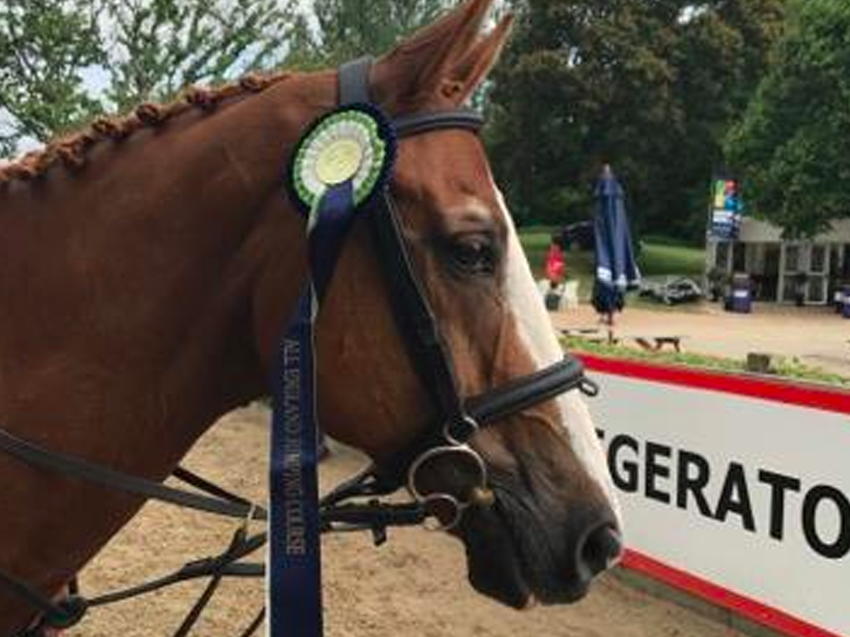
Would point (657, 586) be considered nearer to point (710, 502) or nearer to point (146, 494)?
point (710, 502)

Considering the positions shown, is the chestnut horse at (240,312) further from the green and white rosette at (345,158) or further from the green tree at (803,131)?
the green tree at (803,131)

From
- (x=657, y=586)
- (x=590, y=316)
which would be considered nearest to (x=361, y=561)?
(x=657, y=586)

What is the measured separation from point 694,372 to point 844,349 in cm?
1999

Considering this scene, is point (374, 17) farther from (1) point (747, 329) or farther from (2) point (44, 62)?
(2) point (44, 62)

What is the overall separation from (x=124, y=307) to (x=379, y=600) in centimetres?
446

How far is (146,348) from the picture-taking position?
2.18m

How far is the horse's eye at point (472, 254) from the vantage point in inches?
79.7

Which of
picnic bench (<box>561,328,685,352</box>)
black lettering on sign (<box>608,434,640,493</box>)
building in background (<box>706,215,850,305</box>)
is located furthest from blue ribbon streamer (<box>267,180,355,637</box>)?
building in background (<box>706,215,850,305</box>)

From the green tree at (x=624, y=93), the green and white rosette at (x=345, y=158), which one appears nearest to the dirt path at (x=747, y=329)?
the green tree at (x=624, y=93)

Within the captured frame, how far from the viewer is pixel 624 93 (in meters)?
49.8

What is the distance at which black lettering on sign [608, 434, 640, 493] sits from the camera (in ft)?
22.2

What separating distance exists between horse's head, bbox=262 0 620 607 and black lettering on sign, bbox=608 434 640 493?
15.7ft

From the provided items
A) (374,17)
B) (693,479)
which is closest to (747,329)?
(693,479)

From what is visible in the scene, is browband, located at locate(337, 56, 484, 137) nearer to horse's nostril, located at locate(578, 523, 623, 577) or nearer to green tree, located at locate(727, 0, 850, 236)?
horse's nostril, located at locate(578, 523, 623, 577)
